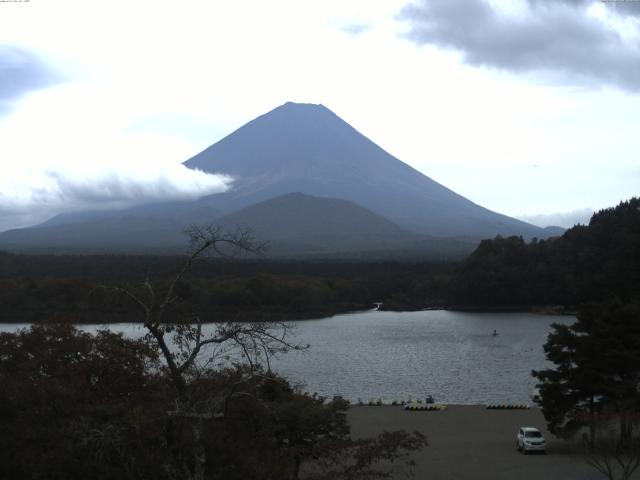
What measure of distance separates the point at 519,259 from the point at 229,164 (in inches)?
4687

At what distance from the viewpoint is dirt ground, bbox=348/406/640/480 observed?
11805 mm

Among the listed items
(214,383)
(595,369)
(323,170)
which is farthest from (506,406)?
(323,170)

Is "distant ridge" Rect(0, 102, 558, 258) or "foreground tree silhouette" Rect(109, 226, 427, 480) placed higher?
"distant ridge" Rect(0, 102, 558, 258)

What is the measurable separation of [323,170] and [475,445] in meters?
147

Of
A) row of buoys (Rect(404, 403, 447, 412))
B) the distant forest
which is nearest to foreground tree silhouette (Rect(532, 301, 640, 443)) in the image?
row of buoys (Rect(404, 403, 447, 412))

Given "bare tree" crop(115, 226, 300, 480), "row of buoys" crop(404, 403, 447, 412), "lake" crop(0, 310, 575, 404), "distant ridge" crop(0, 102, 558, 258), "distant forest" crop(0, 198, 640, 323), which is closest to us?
"bare tree" crop(115, 226, 300, 480)

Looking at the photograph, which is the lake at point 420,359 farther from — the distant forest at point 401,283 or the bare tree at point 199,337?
the bare tree at point 199,337

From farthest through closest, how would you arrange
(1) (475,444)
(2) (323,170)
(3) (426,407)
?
(2) (323,170)
(3) (426,407)
(1) (475,444)

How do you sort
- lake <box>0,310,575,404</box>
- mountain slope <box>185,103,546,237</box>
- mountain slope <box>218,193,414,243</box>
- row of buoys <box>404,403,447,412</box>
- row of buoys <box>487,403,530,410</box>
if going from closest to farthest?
row of buoys <box>404,403,447,412</box> < row of buoys <box>487,403,530,410</box> < lake <box>0,310,575,404</box> < mountain slope <box>218,193,414,243</box> < mountain slope <box>185,103,546,237</box>

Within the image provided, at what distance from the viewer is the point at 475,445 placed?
14367mm

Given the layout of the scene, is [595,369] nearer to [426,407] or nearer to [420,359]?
[426,407]

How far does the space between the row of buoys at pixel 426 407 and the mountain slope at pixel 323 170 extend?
4994 inches

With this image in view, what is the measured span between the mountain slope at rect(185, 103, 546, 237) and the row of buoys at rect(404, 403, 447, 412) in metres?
127

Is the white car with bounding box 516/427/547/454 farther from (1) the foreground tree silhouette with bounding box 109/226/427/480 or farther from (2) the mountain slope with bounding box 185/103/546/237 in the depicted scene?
(2) the mountain slope with bounding box 185/103/546/237
